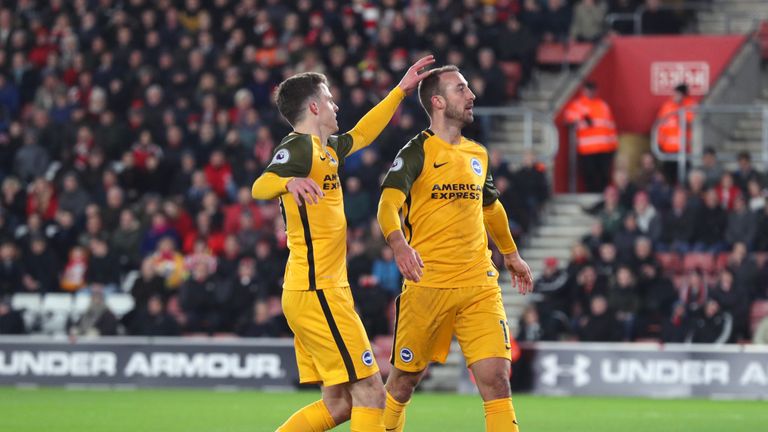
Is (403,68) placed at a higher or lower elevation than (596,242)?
higher

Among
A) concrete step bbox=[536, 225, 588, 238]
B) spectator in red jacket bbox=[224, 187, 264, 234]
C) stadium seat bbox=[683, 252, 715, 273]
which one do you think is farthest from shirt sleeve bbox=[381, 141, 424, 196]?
concrete step bbox=[536, 225, 588, 238]

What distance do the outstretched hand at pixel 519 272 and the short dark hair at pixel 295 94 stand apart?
1.83 meters

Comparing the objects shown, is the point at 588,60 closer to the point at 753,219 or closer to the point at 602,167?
the point at 602,167

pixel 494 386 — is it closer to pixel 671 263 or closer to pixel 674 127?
pixel 671 263

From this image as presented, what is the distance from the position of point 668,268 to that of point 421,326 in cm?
1097

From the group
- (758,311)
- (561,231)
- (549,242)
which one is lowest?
(758,311)

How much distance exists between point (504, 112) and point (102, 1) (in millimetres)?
8449

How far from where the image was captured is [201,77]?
2392 centimetres

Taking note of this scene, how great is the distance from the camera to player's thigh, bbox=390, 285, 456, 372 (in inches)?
377

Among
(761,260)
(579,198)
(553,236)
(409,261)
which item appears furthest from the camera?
(579,198)

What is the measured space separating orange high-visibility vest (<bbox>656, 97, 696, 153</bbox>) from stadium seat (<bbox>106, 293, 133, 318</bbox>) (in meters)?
7.73

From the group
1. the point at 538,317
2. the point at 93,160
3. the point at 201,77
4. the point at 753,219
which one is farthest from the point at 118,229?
the point at 753,219

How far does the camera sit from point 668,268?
20031 millimetres

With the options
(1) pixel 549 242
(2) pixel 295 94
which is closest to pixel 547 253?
(1) pixel 549 242
